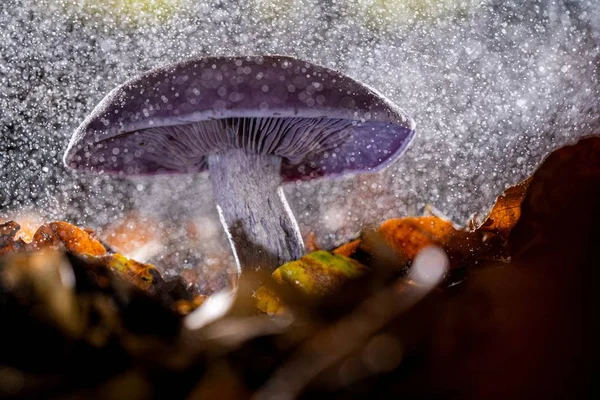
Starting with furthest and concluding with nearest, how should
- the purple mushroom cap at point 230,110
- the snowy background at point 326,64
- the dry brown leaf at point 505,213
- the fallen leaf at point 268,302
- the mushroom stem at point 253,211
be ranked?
1. the snowy background at point 326,64
2. the mushroom stem at point 253,211
3. the purple mushroom cap at point 230,110
4. the dry brown leaf at point 505,213
5. the fallen leaf at point 268,302

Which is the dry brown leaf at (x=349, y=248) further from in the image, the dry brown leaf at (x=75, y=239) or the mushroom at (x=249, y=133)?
the dry brown leaf at (x=75, y=239)

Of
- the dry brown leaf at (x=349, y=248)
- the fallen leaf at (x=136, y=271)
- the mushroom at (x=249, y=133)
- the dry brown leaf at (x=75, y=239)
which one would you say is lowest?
the dry brown leaf at (x=349, y=248)

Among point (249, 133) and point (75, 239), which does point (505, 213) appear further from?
point (75, 239)

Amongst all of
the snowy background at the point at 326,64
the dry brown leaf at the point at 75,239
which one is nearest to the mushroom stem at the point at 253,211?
the dry brown leaf at the point at 75,239

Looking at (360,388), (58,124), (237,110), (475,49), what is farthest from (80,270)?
(475,49)

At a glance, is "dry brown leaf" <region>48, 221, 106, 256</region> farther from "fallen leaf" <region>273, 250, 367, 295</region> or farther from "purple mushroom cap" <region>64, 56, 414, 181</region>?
"fallen leaf" <region>273, 250, 367, 295</region>

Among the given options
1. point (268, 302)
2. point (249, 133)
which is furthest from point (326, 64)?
point (268, 302)

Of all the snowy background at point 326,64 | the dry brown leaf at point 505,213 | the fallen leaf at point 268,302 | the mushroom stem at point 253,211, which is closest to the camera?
the fallen leaf at point 268,302

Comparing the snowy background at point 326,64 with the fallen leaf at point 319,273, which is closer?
the fallen leaf at point 319,273
